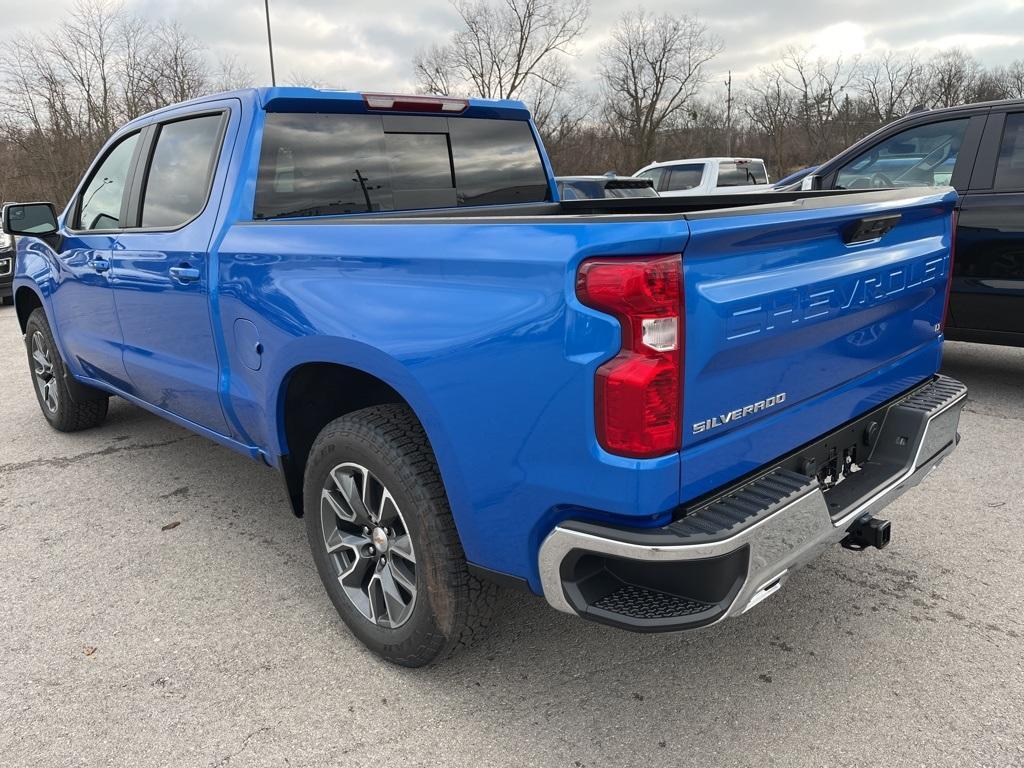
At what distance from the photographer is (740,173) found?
15.6m

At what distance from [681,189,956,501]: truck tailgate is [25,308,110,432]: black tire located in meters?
4.53

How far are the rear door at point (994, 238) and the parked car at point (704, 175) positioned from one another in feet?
30.6

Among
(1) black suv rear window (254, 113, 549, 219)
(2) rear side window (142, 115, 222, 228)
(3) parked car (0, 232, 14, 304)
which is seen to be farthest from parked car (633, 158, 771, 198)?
(2) rear side window (142, 115, 222, 228)

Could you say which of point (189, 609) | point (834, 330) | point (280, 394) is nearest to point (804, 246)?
point (834, 330)

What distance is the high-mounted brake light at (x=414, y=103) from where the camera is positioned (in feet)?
11.2

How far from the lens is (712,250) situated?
1856 millimetres

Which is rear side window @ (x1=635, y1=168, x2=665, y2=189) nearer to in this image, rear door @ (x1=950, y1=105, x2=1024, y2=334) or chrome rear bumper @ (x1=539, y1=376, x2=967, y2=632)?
rear door @ (x1=950, y1=105, x2=1024, y2=334)

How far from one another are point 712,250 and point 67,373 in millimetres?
4620

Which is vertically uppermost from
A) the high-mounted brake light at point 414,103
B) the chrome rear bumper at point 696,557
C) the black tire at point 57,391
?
the high-mounted brake light at point 414,103

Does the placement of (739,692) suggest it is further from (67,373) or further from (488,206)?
(67,373)

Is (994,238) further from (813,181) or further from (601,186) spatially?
(601,186)

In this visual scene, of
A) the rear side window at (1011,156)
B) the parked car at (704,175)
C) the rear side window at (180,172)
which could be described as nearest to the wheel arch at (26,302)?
the rear side window at (180,172)

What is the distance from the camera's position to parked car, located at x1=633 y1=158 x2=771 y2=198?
1483cm

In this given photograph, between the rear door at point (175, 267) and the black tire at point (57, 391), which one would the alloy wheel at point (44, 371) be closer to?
the black tire at point (57, 391)
